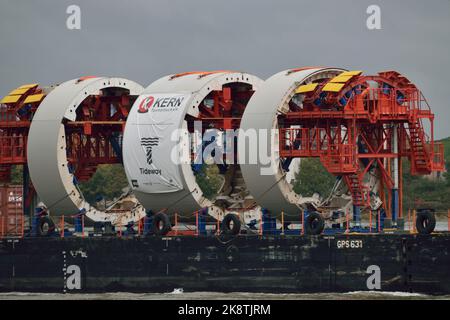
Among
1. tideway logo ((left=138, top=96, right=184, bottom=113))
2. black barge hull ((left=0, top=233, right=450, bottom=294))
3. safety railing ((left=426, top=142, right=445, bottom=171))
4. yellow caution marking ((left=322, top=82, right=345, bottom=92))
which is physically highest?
yellow caution marking ((left=322, top=82, right=345, bottom=92))

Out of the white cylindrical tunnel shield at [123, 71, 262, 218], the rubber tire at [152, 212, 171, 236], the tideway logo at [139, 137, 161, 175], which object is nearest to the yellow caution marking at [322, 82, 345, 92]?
the white cylindrical tunnel shield at [123, 71, 262, 218]

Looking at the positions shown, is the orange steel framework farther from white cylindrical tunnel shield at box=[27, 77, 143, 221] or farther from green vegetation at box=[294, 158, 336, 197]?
green vegetation at box=[294, 158, 336, 197]

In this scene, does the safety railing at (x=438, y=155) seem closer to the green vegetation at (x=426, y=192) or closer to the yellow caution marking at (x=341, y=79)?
the yellow caution marking at (x=341, y=79)

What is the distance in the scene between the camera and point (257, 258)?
3046 inches

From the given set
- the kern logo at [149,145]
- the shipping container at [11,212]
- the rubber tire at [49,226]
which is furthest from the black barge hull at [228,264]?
the kern logo at [149,145]

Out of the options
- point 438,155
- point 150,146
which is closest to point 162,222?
point 150,146

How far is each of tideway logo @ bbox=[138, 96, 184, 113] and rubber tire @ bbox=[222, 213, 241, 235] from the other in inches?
233

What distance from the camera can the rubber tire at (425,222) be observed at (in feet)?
245

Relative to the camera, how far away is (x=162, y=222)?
265 feet

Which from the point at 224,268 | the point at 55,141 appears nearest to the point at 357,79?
the point at 224,268

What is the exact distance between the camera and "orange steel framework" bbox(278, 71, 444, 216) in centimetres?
7800

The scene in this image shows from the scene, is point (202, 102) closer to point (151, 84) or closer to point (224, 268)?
point (151, 84)

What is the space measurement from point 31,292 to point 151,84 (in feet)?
37.3

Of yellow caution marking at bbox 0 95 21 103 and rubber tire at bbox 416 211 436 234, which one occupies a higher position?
yellow caution marking at bbox 0 95 21 103
